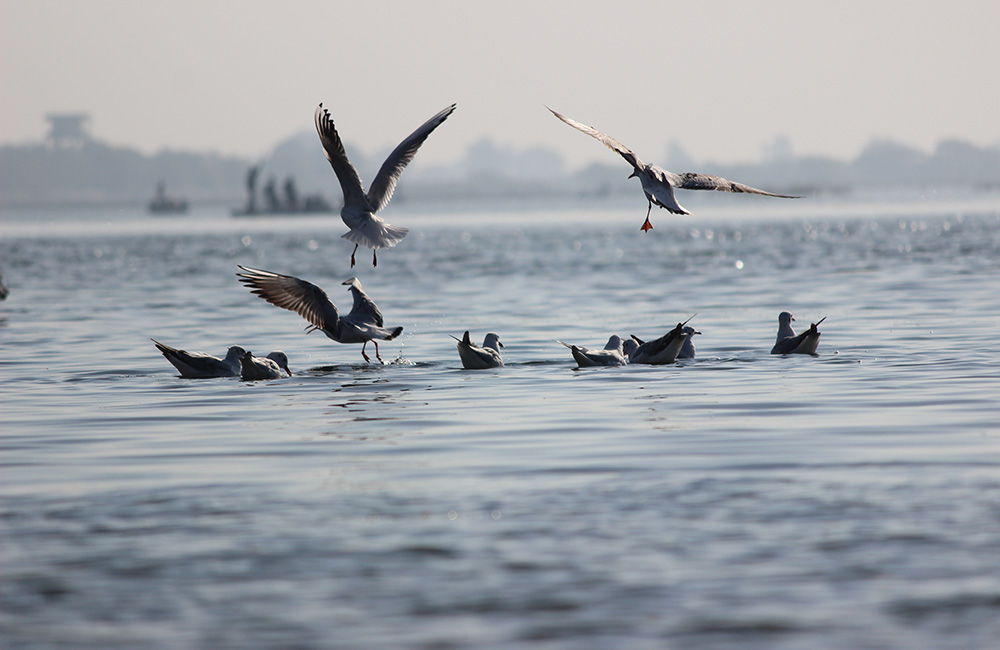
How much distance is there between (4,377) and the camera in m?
20.2

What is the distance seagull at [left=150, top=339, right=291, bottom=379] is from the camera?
754 inches

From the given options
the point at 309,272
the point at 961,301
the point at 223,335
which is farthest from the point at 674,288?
the point at 309,272

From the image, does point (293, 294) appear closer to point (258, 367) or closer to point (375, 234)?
point (258, 367)

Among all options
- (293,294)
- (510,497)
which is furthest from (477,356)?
(510,497)

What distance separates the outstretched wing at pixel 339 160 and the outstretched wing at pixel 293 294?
1.52 m

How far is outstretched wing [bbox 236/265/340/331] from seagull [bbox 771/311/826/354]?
7.75 metres

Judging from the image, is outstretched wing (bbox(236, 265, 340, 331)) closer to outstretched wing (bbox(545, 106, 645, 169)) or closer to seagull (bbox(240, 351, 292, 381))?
seagull (bbox(240, 351, 292, 381))

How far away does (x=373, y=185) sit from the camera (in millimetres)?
19359

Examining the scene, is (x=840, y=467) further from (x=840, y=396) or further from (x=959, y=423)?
(x=840, y=396)

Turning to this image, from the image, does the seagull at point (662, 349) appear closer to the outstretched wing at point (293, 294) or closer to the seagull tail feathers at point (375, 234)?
Answer: the seagull tail feathers at point (375, 234)

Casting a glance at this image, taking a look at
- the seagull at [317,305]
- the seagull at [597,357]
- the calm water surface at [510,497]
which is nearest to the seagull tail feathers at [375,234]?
the seagull at [317,305]

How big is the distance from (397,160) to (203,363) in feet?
14.9

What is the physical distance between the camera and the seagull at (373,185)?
18031mm

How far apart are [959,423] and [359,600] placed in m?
8.45
